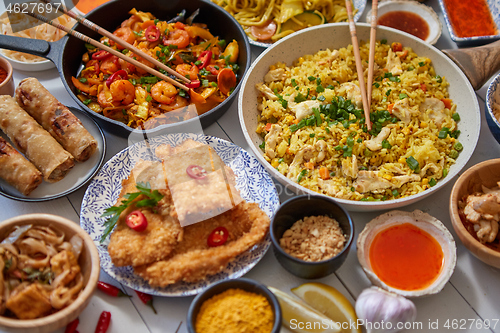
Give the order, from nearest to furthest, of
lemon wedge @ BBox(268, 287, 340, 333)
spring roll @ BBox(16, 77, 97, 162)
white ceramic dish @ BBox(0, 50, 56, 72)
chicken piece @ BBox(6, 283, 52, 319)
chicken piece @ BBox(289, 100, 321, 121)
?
chicken piece @ BBox(6, 283, 52, 319), lemon wedge @ BBox(268, 287, 340, 333), spring roll @ BBox(16, 77, 97, 162), chicken piece @ BBox(289, 100, 321, 121), white ceramic dish @ BBox(0, 50, 56, 72)

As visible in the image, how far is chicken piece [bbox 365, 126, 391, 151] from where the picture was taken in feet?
10.1

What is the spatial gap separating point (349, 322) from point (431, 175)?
4.29 feet

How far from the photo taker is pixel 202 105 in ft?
11.3

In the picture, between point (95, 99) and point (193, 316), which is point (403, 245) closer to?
point (193, 316)

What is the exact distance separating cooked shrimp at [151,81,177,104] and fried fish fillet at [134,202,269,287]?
3.90 ft

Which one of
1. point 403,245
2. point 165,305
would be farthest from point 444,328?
point 165,305

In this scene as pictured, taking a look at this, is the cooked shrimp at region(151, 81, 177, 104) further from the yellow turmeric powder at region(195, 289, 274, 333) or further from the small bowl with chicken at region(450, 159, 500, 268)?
the small bowl with chicken at region(450, 159, 500, 268)

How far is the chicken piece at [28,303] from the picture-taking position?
225 centimetres

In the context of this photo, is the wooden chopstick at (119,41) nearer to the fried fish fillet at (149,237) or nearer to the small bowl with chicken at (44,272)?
the fried fish fillet at (149,237)

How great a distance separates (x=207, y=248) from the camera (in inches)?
108

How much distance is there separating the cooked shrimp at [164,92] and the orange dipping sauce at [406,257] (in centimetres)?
202

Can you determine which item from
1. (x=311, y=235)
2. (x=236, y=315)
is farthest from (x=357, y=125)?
(x=236, y=315)

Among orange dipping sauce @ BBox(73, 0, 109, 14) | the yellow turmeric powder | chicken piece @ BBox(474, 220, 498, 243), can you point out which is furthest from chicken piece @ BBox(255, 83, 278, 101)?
orange dipping sauce @ BBox(73, 0, 109, 14)

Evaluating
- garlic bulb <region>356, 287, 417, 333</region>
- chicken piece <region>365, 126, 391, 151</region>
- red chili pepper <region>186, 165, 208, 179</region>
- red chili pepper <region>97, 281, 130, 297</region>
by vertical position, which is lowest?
red chili pepper <region>97, 281, 130, 297</region>
